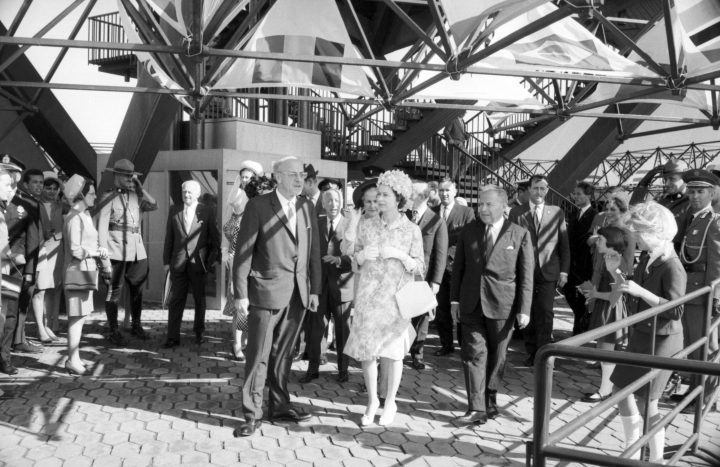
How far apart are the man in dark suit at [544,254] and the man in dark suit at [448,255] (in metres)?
0.79

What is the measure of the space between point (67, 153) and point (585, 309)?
9.51 metres

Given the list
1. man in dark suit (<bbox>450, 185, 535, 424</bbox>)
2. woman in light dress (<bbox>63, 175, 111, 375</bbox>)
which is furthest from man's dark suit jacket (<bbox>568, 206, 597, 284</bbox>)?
woman in light dress (<bbox>63, 175, 111, 375</bbox>)

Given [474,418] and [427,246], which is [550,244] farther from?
[474,418]

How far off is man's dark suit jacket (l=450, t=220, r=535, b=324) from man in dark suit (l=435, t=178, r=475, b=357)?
205cm

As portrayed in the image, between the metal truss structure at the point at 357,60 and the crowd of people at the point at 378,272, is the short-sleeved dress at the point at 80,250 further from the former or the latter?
the metal truss structure at the point at 357,60

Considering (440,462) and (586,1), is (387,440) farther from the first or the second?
(586,1)

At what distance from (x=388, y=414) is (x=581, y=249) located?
4.17 metres

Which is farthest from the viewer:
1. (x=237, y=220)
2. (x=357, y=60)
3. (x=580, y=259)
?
(x=580, y=259)

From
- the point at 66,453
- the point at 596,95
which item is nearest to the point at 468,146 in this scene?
the point at 596,95

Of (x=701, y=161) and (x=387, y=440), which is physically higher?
(x=701, y=161)

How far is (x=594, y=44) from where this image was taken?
23.3ft

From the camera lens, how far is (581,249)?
795 cm

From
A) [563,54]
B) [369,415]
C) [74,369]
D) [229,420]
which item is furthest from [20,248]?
[563,54]

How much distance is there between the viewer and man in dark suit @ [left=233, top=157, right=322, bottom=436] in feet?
15.4
